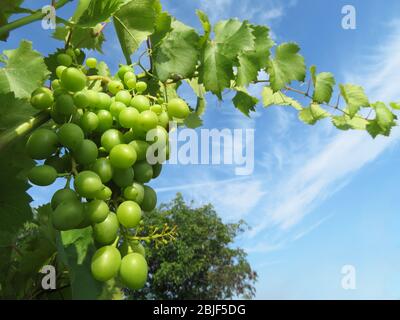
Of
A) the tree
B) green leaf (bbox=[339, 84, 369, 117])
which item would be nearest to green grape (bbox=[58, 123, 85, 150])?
green leaf (bbox=[339, 84, 369, 117])

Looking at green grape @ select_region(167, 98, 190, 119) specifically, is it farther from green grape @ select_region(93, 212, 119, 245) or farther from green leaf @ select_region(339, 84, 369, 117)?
green leaf @ select_region(339, 84, 369, 117)

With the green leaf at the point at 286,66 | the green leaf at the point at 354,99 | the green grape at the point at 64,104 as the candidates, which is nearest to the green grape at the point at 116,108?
the green grape at the point at 64,104

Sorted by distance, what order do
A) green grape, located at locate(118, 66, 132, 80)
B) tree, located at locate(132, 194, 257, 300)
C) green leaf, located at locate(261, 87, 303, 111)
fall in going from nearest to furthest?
green grape, located at locate(118, 66, 132, 80), green leaf, located at locate(261, 87, 303, 111), tree, located at locate(132, 194, 257, 300)

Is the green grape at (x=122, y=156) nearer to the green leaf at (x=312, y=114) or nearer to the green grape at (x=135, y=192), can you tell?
the green grape at (x=135, y=192)

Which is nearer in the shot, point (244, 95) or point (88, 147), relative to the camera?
point (88, 147)

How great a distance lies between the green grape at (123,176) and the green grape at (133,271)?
0.54 feet

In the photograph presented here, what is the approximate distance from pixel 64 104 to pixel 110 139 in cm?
13

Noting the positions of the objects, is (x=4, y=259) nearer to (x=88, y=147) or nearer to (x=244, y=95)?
(x=88, y=147)

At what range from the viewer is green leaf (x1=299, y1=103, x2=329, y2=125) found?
2318mm

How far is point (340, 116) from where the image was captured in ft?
→ 8.18

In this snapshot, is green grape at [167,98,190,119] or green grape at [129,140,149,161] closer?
green grape at [129,140,149,161]

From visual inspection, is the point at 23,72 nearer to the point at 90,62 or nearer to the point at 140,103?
the point at 90,62
